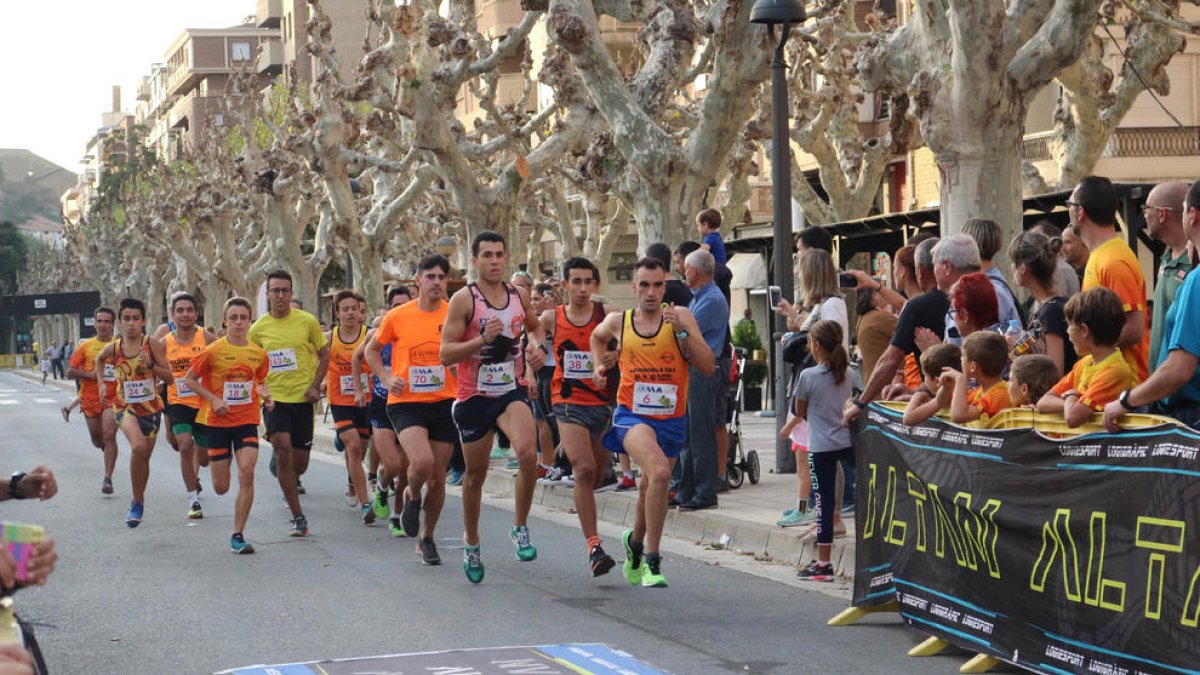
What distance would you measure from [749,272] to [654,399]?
2859cm

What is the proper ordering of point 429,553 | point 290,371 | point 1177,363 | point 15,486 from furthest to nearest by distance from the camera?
point 290,371, point 429,553, point 1177,363, point 15,486

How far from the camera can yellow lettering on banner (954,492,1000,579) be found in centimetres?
777

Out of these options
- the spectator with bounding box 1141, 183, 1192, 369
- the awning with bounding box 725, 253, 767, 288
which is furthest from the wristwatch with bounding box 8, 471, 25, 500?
the awning with bounding box 725, 253, 767, 288

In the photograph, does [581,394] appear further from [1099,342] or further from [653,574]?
[1099,342]

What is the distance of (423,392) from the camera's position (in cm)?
1192

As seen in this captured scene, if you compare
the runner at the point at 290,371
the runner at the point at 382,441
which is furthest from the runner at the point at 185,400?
the runner at the point at 382,441

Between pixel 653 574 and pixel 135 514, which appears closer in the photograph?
pixel 653 574

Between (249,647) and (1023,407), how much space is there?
3.80 metres

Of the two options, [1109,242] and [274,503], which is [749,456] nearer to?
[274,503]

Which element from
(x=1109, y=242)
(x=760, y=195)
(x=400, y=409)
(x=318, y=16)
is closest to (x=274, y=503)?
(x=400, y=409)

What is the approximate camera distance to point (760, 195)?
2013 inches

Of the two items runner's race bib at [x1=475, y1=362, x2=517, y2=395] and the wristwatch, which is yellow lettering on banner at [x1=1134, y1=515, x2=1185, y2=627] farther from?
runner's race bib at [x1=475, y1=362, x2=517, y2=395]

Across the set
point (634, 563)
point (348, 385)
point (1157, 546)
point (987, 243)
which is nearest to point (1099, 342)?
point (1157, 546)

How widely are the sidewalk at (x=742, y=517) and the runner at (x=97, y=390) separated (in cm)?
350
